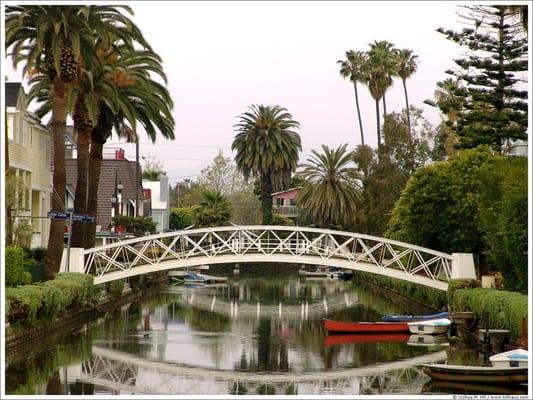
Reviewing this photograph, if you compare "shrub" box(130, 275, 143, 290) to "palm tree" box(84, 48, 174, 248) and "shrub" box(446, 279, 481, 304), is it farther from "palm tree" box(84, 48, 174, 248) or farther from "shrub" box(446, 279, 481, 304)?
"shrub" box(446, 279, 481, 304)

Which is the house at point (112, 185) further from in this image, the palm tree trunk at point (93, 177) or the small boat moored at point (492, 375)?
the small boat moored at point (492, 375)

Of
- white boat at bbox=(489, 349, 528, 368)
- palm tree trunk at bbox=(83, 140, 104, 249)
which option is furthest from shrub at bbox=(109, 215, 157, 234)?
white boat at bbox=(489, 349, 528, 368)

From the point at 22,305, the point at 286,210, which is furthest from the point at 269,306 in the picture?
the point at 286,210

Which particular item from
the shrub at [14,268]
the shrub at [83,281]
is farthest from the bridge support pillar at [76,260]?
the shrub at [14,268]

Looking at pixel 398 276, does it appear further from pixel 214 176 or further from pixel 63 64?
pixel 214 176

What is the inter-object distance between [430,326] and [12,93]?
21.5 meters

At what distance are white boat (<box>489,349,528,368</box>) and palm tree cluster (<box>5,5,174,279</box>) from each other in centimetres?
2176

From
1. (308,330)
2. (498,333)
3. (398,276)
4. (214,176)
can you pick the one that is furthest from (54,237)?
(214,176)

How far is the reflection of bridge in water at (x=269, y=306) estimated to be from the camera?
2290 inches

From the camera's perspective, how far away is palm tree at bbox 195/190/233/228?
111 m

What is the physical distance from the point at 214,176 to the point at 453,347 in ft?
395

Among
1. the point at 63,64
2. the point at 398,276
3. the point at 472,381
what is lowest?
the point at 472,381

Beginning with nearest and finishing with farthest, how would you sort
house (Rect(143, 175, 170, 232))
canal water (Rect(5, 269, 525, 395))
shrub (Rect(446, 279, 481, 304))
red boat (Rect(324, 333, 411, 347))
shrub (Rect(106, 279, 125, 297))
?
canal water (Rect(5, 269, 525, 395))
red boat (Rect(324, 333, 411, 347))
shrub (Rect(446, 279, 481, 304))
shrub (Rect(106, 279, 125, 297))
house (Rect(143, 175, 170, 232))

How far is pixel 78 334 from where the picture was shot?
137ft
